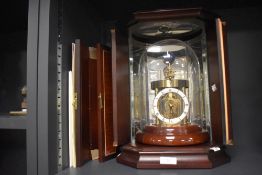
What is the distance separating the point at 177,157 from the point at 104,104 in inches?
8.5

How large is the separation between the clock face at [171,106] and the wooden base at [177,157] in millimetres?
84

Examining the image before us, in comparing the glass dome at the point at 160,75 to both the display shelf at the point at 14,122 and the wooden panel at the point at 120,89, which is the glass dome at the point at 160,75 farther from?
the display shelf at the point at 14,122

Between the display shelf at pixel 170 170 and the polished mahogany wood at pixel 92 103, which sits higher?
the polished mahogany wood at pixel 92 103

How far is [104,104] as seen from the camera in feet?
2.13

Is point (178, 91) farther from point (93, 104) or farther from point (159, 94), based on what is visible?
point (93, 104)

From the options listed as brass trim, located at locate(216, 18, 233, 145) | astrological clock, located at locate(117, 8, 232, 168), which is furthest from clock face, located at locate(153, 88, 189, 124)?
brass trim, located at locate(216, 18, 233, 145)

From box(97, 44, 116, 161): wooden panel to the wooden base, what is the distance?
0.08 m

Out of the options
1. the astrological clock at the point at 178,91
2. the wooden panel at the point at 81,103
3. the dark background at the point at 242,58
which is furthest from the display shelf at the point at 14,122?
the dark background at the point at 242,58

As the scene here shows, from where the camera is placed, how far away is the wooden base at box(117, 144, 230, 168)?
0.56m

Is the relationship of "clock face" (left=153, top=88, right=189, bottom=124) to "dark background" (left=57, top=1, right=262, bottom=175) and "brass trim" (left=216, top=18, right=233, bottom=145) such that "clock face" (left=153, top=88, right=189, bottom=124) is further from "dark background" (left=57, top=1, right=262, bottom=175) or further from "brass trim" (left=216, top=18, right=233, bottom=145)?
"dark background" (left=57, top=1, right=262, bottom=175)

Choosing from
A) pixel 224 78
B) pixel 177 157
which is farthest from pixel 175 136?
pixel 224 78

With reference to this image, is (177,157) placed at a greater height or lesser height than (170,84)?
lesser

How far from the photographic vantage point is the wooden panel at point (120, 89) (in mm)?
623

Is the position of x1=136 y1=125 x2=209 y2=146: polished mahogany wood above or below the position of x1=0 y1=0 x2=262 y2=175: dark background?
below
